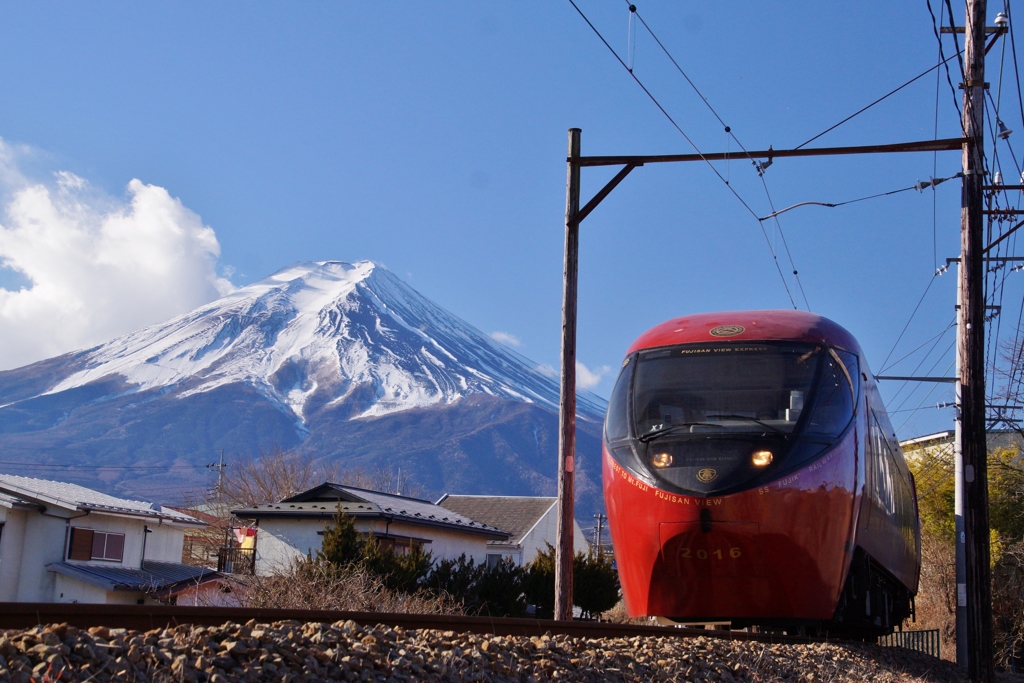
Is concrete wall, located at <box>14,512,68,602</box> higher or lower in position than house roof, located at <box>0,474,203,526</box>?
lower

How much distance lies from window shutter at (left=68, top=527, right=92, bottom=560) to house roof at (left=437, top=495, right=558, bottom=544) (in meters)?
20.4

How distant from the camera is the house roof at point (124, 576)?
29.6 meters

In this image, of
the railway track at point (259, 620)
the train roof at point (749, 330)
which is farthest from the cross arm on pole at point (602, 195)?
the railway track at point (259, 620)

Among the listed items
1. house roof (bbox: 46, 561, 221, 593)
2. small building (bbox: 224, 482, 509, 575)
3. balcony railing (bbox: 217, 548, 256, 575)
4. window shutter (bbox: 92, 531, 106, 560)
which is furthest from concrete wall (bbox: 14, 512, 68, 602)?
small building (bbox: 224, 482, 509, 575)

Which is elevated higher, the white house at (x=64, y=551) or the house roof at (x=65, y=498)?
the house roof at (x=65, y=498)

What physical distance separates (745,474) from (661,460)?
0.81 meters

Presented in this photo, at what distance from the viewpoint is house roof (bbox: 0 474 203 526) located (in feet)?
99.6

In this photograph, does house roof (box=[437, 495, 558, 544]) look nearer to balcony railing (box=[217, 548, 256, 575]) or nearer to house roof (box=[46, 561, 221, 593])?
balcony railing (box=[217, 548, 256, 575])

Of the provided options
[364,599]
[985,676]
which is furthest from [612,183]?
[985,676]

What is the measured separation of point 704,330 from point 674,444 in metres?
1.63

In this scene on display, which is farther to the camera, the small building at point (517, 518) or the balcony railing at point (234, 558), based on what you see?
the small building at point (517, 518)

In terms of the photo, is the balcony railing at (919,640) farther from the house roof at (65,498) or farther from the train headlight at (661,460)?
the house roof at (65,498)

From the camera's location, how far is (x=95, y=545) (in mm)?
32219

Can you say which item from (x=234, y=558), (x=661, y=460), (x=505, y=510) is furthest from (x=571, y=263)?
(x=505, y=510)
